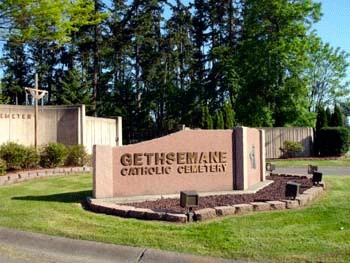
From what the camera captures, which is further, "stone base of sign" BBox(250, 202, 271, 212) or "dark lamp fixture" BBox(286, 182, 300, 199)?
"dark lamp fixture" BBox(286, 182, 300, 199)

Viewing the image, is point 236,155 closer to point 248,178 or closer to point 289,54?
point 248,178

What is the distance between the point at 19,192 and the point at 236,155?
17.7 ft

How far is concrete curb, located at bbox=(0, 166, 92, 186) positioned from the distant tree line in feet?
41.1

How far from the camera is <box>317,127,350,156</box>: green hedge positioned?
2577 centimetres

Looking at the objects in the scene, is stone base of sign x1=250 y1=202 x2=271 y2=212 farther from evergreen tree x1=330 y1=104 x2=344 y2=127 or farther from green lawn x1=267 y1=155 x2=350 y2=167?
evergreen tree x1=330 y1=104 x2=344 y2=127

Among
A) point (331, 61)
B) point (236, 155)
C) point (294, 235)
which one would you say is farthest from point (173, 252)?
point (331, 61)

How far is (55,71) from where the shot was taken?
42.8 m

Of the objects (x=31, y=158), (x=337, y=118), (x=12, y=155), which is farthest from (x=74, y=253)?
(x=337, y=118)

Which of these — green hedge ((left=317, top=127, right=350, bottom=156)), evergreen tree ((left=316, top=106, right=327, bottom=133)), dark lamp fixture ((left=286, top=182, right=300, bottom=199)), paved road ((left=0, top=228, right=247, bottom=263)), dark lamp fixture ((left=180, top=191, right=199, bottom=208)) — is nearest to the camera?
paved road ((left=0, top=228, right=247, bottom=263))

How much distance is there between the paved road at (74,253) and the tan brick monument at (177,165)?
9.91ft

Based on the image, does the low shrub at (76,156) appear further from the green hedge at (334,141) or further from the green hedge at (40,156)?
the green hedge at (334,141)

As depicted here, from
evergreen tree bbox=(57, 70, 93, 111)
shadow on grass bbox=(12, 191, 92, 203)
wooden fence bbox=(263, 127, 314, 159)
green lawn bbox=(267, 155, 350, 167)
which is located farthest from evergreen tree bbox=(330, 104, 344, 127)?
shadow on grass bbox=(12, 191, 92, 203)

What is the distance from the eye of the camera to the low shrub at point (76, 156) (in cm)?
1767

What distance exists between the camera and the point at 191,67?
1716 inches
